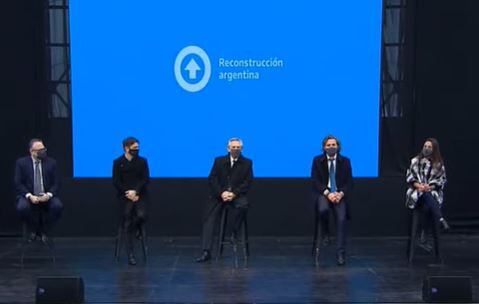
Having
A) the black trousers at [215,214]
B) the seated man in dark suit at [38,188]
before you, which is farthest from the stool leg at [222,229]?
the seated man in dark suit at [38,188]

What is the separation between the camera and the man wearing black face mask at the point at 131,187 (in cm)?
834

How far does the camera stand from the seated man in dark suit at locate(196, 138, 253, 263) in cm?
848

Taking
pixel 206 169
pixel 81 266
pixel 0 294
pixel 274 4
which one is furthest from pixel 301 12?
pixel 0 294

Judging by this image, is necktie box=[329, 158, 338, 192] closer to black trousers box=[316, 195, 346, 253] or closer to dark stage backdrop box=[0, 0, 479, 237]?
black trousers box=[316, 195, 346, 253]

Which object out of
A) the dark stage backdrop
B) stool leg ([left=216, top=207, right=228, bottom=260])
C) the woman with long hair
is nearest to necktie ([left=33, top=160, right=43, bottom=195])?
the dark stage backdrop

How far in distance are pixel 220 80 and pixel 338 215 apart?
2.83m

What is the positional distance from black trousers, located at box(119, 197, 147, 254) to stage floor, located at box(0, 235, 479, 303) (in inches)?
12.9

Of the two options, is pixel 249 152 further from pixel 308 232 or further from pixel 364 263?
pixel 364 263

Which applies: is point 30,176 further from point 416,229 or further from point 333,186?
point 416,229

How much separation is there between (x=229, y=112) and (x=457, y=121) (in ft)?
10.5

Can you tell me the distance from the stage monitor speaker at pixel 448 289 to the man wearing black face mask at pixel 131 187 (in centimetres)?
333

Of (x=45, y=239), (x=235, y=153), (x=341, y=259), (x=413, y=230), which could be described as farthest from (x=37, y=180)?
(x=413, y=230)

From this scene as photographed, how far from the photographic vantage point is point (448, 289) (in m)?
6.56

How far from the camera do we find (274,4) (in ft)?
32.7
